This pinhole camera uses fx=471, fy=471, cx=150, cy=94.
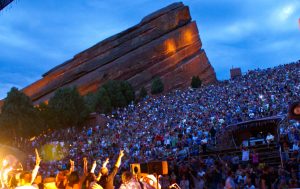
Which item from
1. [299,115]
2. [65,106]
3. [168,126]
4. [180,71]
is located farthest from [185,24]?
[299,115]

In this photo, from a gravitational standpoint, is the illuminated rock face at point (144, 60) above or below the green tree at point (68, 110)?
above

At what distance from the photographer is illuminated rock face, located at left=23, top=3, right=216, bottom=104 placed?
190 feet

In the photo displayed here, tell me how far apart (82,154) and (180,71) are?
109 ft

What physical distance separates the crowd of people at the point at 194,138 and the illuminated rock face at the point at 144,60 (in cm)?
1891

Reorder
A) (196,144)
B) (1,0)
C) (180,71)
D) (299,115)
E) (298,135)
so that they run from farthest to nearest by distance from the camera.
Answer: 1. (180,71)
2. (196,144)
3. (298,135)
4. (299,115)
5. (1,0)

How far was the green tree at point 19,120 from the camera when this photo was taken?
39344 mm

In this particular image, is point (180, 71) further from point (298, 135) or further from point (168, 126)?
point (298, 135)

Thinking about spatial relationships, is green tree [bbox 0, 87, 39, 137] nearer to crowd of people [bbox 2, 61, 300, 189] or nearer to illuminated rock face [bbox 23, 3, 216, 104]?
crowd of people [bbox 2, 61, 300, 189]

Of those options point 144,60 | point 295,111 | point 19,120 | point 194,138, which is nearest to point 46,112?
point 19,120

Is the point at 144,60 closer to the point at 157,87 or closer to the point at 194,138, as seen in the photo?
the point at 157,87

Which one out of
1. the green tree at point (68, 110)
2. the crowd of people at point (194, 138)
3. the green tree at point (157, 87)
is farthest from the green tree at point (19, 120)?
the green tree at point (157, 87)

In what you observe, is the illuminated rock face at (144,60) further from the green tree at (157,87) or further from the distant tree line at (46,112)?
the distant tree line at (46,112)

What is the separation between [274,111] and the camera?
81.5 ft

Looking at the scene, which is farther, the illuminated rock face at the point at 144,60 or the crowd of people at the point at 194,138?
the illuminated rock face at the point at 144,60
